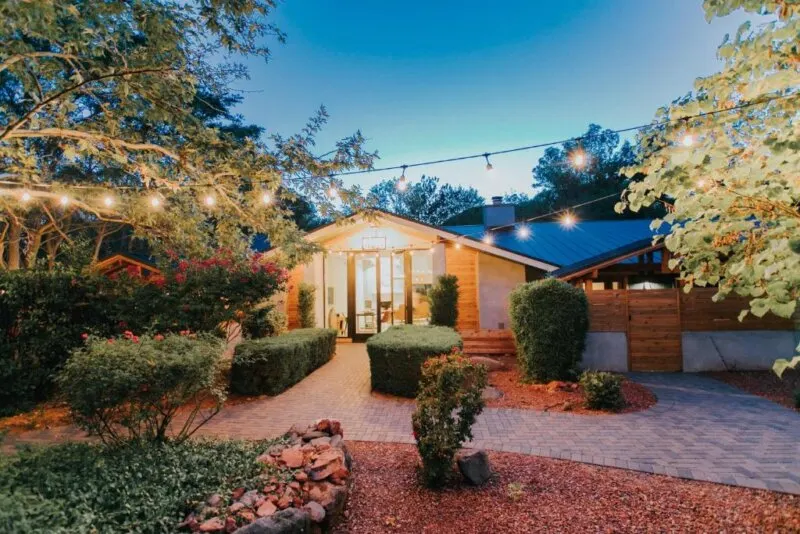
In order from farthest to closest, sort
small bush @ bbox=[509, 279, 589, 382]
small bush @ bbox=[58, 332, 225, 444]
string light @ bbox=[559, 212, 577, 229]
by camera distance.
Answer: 1. string light @ bbox=[559, 212, 577, 229]
2. small bush @ bbox=[509, 279, 589, 382]
3. small bush @ bbox=[58, 332, 225, 444]

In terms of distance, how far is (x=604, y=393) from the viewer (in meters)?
6.07

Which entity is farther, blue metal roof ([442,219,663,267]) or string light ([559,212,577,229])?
blue metal roof ([442,219,663,267])

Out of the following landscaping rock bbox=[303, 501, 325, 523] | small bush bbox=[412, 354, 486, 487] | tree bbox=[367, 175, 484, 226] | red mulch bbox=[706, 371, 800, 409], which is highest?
tree bbox=[367, 175, 484, 226]

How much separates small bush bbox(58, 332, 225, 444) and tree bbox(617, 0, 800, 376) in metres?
4.24

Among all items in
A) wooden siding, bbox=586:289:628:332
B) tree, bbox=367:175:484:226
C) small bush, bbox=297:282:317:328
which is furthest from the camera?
tree, bbox=367:175:484:226

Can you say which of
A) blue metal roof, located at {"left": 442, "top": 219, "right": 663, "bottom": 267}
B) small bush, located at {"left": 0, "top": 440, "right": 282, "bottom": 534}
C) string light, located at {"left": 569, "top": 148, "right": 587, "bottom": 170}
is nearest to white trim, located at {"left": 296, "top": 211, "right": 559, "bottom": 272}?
blue metal roof, located at {"left": 442, "top": 219, "right": 663, "bottom": 267}

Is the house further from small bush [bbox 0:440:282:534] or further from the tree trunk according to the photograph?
the tree trunk

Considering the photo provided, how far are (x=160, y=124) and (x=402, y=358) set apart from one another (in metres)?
5.52

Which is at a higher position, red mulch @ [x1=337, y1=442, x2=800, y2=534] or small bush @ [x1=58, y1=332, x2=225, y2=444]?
small bush @ [x1=58, y1=332, x2=225, y2=444]

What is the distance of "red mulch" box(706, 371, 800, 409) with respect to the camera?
6.60m

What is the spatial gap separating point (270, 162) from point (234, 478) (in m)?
4.08

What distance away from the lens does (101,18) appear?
4.01 meters

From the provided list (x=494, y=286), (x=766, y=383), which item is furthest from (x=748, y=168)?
(x=494, y=286)

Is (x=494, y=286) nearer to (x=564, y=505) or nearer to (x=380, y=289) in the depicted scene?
(x=380, y=289)
